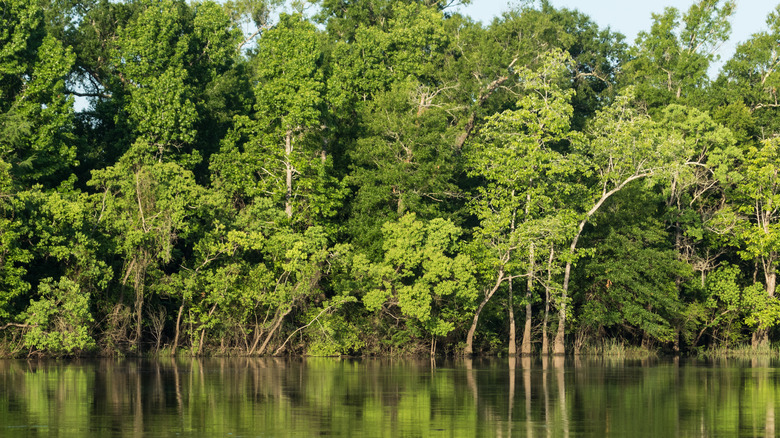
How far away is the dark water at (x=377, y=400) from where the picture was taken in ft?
76.2

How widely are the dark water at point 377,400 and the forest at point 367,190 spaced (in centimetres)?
590

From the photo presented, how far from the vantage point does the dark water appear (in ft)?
76.2

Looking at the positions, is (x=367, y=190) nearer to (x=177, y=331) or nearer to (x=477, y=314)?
(x=477, y=314)

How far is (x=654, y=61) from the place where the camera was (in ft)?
224

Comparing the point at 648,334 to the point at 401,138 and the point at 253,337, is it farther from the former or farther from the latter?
the point at 253,337

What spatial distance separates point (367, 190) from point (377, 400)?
26.9 metres

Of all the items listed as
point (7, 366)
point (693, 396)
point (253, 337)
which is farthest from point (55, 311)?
point (693, 396)

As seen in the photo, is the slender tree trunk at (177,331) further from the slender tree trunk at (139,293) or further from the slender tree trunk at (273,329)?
the slender tree trunk at (273,329)

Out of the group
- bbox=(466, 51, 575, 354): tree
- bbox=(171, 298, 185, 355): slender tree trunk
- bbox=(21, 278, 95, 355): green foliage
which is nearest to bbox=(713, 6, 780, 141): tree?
bbox=(466, 51, 575, 354): tree

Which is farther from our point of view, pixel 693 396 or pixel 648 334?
pixel 648 334

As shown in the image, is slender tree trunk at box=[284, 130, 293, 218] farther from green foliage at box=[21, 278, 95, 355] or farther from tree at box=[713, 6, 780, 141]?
tree at box=[713, 6, 780, 141]

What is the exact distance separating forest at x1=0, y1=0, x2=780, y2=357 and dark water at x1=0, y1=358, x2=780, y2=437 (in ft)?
19.4

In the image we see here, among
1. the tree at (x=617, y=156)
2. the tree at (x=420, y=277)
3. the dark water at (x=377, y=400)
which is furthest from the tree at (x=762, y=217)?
the tree at (x=420, y=277)

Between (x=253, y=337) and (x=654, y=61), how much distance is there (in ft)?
107
